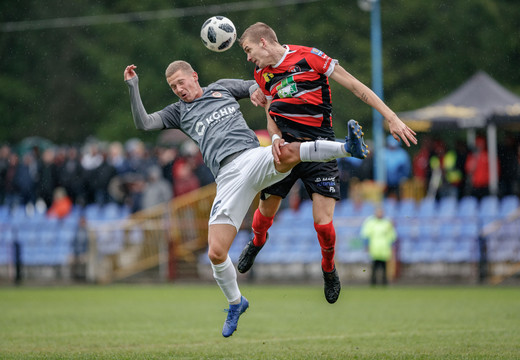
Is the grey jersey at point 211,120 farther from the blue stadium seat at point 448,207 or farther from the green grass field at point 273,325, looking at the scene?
the blue stadium seat at point 448,207

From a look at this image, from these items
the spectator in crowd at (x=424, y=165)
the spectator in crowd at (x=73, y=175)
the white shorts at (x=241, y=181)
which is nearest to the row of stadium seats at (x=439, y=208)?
the spectator in crowd at (x=424, y=165)

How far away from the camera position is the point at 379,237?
59.3 ft

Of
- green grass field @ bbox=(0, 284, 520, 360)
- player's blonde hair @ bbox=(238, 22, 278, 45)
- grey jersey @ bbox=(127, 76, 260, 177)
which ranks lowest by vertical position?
green grass field @ bbox=(0, 284, 520, 360)

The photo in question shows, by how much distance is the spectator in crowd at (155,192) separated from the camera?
21734mm

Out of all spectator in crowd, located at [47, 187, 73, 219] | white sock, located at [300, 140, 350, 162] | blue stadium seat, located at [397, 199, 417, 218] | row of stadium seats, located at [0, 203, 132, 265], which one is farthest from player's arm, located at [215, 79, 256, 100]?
spectator in crowd, located at [47, 187, 73, 219]

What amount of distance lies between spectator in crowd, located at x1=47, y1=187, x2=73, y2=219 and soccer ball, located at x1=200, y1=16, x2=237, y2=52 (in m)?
15.5

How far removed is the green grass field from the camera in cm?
877

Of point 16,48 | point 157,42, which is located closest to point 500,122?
point 157,42

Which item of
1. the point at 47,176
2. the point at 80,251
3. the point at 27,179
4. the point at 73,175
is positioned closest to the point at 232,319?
the point at 80,251

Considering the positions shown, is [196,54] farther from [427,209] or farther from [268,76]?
[268,76]

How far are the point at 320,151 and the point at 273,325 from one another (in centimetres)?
436

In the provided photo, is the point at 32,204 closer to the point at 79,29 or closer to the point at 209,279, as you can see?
the point at 209,279

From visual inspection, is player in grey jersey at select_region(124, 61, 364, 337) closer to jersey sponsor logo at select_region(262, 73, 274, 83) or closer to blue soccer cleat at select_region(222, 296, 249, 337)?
blue soccer cleat at select_region(222, 296, 249, 337)

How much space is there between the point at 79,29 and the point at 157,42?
7.82 meters
